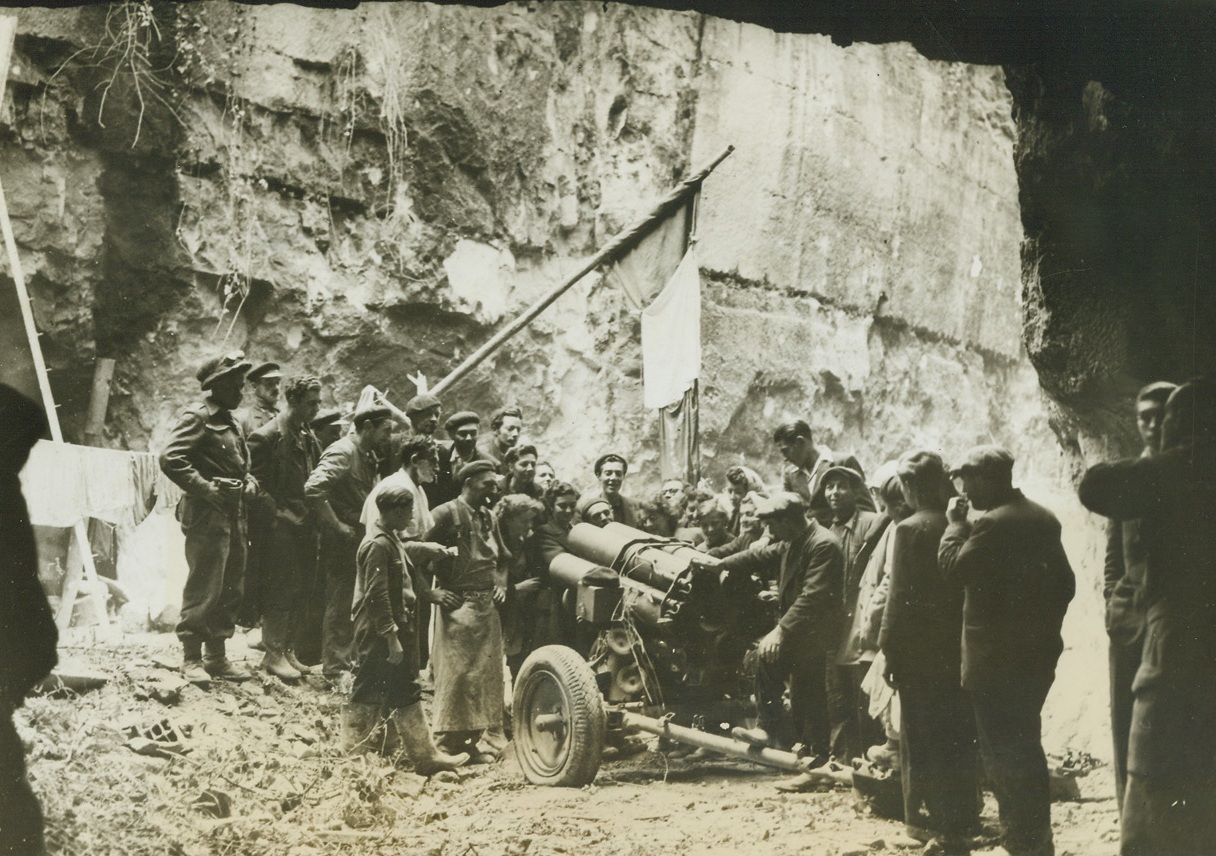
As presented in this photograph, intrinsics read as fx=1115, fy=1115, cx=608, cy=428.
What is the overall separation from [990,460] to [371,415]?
2459 mm

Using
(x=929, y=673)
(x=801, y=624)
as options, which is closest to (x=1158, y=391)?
(x=929, y=673)

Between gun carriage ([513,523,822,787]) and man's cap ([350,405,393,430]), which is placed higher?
man's cap ([350,405,393,430])

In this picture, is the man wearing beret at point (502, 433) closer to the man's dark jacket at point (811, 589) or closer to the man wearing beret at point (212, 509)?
the man wearing beret at point (212, 509)

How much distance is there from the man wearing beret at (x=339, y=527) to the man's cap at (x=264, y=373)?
407 mm

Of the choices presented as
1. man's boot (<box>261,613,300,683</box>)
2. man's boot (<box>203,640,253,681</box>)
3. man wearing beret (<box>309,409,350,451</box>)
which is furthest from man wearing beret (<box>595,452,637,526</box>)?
man's boot (<box>203,640,253,681</box>)

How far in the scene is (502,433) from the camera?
509 cm

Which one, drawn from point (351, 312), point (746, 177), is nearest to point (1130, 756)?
point (746, 177)

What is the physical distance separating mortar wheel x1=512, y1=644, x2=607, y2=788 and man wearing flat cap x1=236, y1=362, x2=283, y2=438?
150cm

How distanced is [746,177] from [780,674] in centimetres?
210

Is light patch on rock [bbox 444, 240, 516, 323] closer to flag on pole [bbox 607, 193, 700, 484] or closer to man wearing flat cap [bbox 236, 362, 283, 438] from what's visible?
flag on pole [bbox 607, 193, 700, 484]

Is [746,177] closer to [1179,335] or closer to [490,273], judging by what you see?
[490,273]

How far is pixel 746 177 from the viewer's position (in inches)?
190

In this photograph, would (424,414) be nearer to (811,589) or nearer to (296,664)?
(296,664)

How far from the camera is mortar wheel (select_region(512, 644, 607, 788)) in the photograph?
14.0 feet
